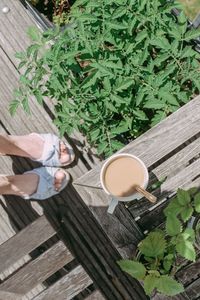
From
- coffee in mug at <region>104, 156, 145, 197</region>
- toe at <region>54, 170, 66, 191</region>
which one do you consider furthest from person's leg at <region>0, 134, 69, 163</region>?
coffee in mug at <region>104, 156, 145, 197</region>

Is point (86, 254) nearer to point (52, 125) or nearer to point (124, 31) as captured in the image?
point (52, 125)

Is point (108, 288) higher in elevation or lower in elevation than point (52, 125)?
lower

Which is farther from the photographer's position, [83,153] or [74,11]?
[83,153]

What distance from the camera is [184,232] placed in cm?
293

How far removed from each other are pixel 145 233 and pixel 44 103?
4.95ft

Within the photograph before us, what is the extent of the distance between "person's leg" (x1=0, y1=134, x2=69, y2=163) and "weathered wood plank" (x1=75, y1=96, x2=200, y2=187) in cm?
100

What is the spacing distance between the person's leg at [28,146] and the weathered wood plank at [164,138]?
999mm

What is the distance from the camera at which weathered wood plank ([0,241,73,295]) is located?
3.55 meters

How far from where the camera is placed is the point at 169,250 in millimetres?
3084

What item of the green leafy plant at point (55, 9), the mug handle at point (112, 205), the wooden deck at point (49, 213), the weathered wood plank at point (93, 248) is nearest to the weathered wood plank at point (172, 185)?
the mug handle at point (112, 205)

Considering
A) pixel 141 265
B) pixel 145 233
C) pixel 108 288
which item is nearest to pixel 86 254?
pixel 108 288

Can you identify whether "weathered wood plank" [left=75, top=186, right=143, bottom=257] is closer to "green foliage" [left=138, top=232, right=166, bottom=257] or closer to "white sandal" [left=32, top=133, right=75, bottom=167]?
"green foliage" [left=138, top=232, right=166, bottom=257]

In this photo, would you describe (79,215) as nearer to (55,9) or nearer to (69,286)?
(69,286)

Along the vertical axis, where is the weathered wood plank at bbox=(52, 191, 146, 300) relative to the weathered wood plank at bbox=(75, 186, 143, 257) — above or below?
below
